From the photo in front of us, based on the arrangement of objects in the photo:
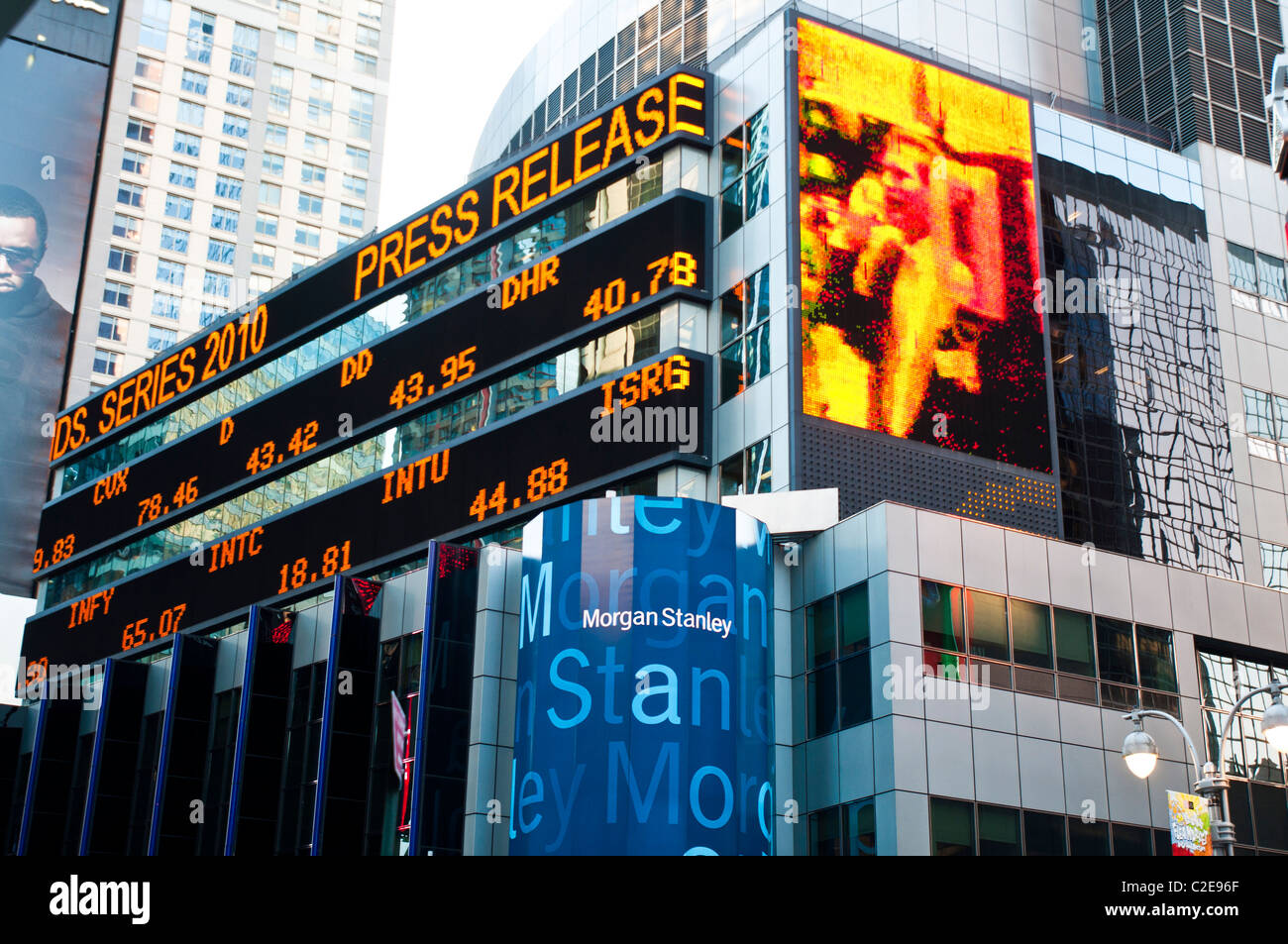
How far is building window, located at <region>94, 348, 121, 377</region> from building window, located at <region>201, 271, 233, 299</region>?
27.5 ft

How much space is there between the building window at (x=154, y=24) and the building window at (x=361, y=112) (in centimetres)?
1461

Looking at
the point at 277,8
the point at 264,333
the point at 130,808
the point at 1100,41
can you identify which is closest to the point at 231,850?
the point at 130,808

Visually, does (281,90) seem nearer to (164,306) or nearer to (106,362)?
(164,306)

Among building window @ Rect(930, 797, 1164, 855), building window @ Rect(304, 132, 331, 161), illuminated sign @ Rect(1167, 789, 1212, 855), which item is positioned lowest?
illuminated sign @ Rect(1167, 789, 1212, 855)

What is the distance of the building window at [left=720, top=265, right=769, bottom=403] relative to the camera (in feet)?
135

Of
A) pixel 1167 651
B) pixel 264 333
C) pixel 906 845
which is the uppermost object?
pixel 264 333

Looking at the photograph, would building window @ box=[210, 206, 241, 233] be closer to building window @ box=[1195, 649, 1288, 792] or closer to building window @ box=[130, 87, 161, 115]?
building window @ box=[130, 87, 161, 115]

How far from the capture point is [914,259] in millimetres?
42906

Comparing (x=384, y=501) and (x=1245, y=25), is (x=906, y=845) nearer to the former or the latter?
(x=384, y=501)

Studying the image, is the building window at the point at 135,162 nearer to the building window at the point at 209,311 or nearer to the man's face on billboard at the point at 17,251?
the man's face on billboard at the point at 17,251

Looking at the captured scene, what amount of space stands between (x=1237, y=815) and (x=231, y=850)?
2694 cm

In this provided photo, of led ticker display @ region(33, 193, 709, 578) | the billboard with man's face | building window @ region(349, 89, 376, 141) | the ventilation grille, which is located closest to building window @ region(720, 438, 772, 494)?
the ventilation grille

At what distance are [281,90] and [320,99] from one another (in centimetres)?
306

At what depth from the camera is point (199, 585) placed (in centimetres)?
5403
